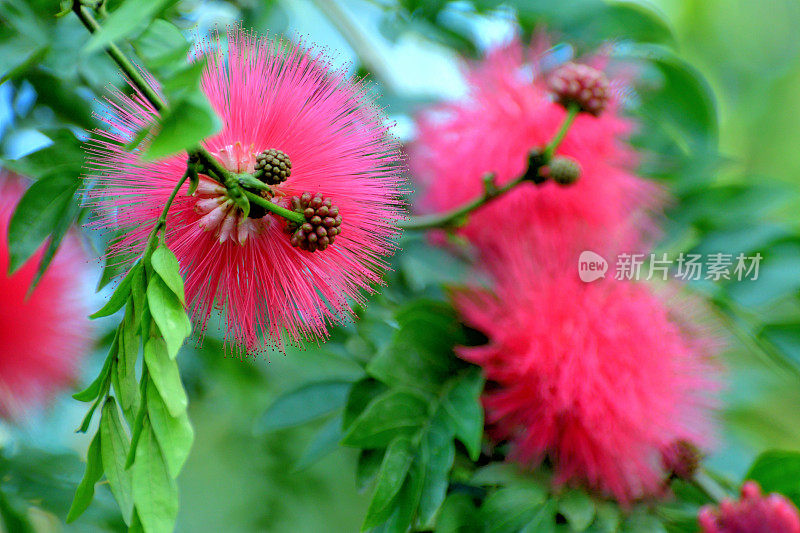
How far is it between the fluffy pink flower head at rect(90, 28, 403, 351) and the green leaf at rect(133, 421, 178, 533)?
167mm

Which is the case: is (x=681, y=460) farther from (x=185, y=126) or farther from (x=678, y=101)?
(x=185, y=126)

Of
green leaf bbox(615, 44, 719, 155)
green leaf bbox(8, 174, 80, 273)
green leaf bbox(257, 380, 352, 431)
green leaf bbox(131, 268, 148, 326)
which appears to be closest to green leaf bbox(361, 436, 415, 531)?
green leaf bbox(257, 380, 352, 431)

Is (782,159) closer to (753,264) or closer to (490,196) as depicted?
(753,264)

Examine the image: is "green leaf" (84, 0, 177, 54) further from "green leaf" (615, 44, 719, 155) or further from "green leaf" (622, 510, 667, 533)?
"green leaf" (615, 44, 719, 155)

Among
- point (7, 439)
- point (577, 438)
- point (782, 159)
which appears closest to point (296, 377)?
point (7, 439)

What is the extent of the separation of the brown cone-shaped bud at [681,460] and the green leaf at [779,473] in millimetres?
79

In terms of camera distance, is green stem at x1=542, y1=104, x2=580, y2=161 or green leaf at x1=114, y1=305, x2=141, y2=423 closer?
green leaf at x1=114, y1=305, x2=141, y2=423

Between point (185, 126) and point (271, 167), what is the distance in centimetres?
19

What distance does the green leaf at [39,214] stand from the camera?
2.28 ft

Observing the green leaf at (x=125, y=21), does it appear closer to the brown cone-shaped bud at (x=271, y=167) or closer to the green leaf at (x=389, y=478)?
the brown cone-shaped bud at (x=271, y=167)

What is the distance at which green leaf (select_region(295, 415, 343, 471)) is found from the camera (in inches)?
36.7

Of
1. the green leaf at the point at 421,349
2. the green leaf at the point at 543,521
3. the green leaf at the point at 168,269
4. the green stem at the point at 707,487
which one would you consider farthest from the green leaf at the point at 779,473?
the green leaf at the point at 168,269

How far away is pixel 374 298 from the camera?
1.00 m

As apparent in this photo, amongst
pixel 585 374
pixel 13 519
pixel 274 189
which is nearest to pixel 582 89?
pixel 585 374
